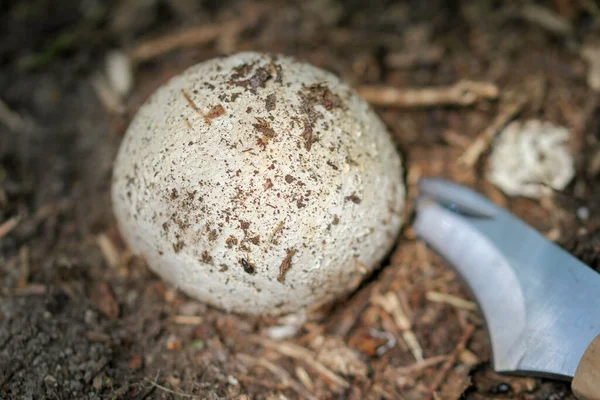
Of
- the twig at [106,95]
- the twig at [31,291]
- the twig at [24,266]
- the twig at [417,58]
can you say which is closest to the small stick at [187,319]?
the twig at [31,291]

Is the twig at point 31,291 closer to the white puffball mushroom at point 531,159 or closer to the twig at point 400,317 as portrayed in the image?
the twig at point 400,317

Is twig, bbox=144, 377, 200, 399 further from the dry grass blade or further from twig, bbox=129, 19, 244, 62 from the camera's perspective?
twig, bbox=129, 19, 244, 62

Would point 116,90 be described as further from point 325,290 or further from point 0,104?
point 325,290

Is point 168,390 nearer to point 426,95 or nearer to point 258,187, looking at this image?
point 258,187

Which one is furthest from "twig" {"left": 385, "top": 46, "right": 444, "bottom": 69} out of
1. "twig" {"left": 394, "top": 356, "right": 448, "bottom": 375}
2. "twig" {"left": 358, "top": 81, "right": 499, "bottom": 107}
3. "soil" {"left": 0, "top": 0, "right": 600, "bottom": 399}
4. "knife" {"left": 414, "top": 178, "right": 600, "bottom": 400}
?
"twig" {"left": 394, "top": 356, "right": 448, "bottom": 375}

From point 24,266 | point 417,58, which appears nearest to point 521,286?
point 417,58

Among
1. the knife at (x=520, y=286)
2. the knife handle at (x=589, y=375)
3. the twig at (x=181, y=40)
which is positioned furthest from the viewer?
the twig at (x=181, y=40)
